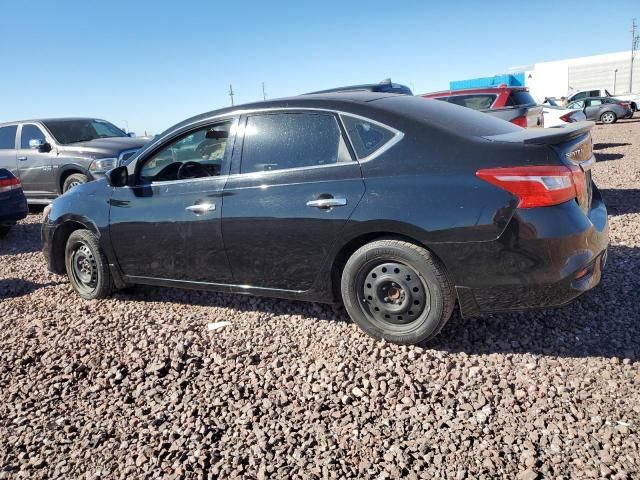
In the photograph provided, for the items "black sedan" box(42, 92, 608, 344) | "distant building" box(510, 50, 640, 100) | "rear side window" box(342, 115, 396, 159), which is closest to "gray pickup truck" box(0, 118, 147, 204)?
"black sedan" box(42, 92, 608, 344)

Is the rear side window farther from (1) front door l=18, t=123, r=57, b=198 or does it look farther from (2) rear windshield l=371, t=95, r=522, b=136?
(1) front door l=18, t=123, r=57, b=198

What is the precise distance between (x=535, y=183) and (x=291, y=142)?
5.36ft

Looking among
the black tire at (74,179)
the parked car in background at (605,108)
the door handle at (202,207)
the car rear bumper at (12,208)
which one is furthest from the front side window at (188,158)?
the parked car in background at (605,108)

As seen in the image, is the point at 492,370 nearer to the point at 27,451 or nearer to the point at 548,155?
the point at 548,155

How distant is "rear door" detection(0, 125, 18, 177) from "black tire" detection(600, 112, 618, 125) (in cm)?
2748

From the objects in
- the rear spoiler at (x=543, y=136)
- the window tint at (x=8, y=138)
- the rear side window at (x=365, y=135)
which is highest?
the window tint at (x=8, y=138)

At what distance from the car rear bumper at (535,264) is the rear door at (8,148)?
973 centimetres

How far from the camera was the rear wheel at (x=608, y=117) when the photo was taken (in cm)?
2667

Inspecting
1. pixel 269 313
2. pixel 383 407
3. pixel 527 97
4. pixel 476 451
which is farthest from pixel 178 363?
pixel 527 97

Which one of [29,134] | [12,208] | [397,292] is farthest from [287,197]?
[29,134]

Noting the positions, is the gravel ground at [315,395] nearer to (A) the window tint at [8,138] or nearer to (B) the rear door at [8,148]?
(B) the rear door at [8,148]

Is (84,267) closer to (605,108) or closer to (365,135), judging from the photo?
(365,135)

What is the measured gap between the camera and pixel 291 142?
11.7ft

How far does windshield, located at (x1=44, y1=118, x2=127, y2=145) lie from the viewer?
957cm
